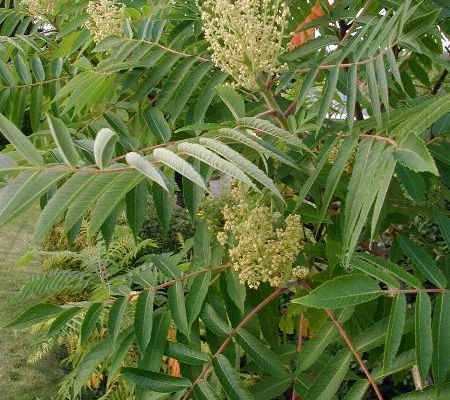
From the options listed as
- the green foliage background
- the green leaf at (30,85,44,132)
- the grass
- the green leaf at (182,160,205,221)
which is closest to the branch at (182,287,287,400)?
the green foliage background

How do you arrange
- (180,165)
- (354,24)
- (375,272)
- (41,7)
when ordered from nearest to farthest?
(180,165) < (375,272) < (354,24) < (41,7)

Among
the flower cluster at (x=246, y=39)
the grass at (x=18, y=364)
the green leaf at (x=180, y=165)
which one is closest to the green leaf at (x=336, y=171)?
the flower cluster at (x=246, y=39)

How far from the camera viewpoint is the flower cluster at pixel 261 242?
1.30m

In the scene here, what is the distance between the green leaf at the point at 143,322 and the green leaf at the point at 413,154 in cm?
63

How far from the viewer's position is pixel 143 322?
53.2 inches

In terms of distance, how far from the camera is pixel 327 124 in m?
1.46

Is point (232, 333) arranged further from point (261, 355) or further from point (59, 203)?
point (59, 203)

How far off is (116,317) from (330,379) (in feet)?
1.53

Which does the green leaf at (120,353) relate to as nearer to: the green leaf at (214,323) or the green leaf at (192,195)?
the green leaf at (214,323)

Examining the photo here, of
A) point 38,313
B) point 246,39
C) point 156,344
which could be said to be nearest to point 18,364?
point 38,313

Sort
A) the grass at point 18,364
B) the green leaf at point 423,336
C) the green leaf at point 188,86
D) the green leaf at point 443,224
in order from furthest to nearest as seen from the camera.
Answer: the grass at point 18,364 → the green leaf at point 188,86 → the green leaf at point 443,224 → the green leaf at point 423,336

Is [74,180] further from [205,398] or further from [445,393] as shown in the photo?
[445,393]

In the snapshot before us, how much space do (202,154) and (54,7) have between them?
63.7 inches

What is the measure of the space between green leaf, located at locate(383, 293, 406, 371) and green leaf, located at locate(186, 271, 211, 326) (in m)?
0.42
